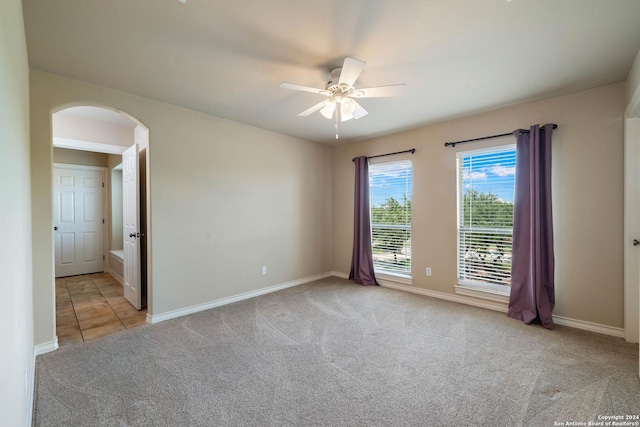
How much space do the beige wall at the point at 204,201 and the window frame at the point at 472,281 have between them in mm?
2368

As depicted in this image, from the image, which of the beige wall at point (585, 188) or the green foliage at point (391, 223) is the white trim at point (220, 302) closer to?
the green foliage at point (391, 223)

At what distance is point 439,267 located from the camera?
4039 mm

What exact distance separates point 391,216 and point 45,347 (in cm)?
432

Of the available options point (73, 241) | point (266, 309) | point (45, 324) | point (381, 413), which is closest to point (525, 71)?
point (381, 413)

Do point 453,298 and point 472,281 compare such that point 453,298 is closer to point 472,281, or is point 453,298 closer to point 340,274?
point 472,281

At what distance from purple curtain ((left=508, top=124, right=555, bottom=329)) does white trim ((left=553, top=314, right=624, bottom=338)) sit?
195mm

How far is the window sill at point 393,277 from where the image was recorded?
4.38m

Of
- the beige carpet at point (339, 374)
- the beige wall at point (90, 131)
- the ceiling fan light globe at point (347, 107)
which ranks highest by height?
the beige wall at point (90, 131)

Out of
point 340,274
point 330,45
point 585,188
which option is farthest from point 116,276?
point 585,188

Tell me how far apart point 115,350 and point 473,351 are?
321cm

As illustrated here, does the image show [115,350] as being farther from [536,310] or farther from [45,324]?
[536,310]

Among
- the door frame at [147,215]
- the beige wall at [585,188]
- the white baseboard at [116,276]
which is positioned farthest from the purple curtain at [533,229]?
the white baseboard at [116,276]

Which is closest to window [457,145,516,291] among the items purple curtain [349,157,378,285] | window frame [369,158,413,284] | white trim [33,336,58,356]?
window frame [369,158,413,284]

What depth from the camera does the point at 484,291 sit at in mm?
3633
